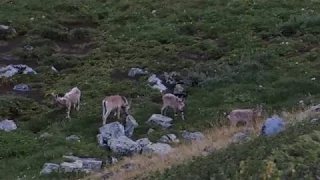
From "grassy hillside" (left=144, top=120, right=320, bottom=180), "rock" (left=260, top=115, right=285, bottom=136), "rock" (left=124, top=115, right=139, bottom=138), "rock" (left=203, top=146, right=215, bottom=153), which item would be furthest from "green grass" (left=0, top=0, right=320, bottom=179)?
"grassy hillside" (left=144, top=120, right=320, bottom=180)

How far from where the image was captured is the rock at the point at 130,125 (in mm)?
24109

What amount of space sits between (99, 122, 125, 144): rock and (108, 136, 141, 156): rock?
55 cm

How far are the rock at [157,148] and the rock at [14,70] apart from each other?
12572mm

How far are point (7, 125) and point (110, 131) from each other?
4.15 metres

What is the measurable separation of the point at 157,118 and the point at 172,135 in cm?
173

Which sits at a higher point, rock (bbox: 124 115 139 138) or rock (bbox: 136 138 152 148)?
rock (bbox: 136 138 152 148)

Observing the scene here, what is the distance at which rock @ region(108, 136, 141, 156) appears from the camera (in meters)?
21.9

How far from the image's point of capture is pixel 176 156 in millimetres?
17328

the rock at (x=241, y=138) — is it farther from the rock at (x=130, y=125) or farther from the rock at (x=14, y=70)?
the rock at (x=14, y=70)

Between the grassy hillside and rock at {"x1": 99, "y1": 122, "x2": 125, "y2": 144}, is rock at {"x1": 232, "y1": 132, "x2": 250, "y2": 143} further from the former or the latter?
rock at {"x1": 99, "y1": 122, "x2": 125, "y2": 144}

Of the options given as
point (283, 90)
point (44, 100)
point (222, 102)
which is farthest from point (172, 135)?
point (44, 100)

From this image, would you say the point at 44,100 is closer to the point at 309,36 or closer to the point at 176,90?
the point at 176,90

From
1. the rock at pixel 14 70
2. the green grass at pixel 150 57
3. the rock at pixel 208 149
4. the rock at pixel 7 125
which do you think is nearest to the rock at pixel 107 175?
the rock at pixel 208 149

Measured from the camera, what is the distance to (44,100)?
28.6 meters
